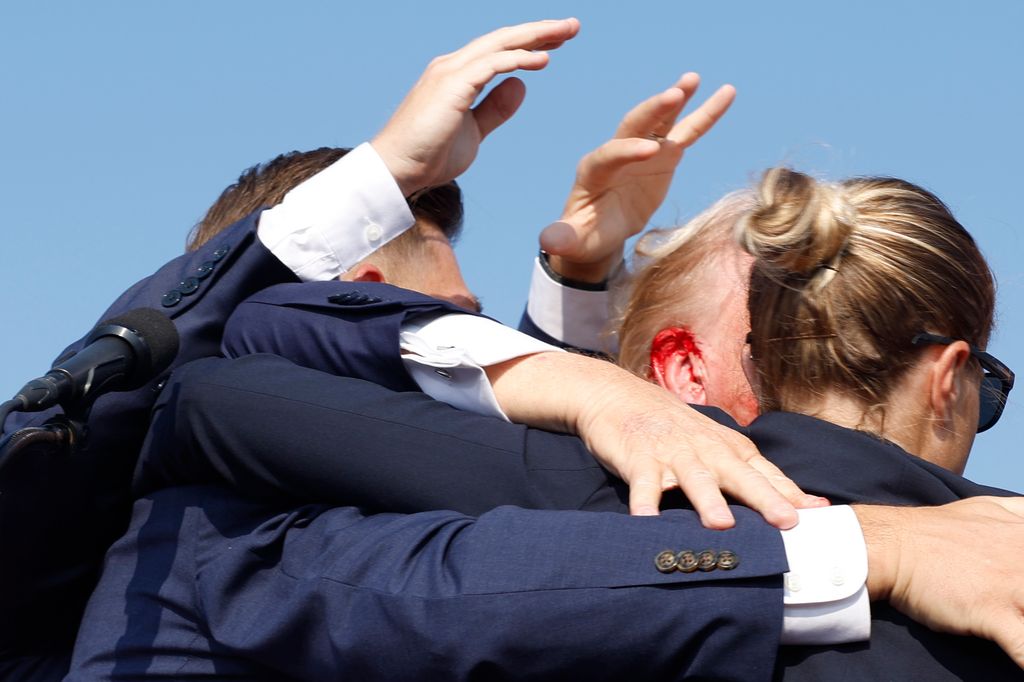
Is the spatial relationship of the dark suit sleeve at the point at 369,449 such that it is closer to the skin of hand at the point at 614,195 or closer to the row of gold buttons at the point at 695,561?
the row of gold buttons at the point at 695,561

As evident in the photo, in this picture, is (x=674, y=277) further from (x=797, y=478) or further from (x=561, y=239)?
(x=561, y=239)

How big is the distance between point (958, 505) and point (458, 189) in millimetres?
2520

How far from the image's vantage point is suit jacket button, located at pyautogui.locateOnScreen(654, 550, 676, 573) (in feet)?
6.58

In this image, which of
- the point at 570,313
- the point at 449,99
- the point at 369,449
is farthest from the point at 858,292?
the point at 570,313

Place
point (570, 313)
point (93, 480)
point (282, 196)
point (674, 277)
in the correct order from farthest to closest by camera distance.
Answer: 1. point (570, 313)
2. point (282, 196)
3. point (674, 277)
4. point (93, 480)

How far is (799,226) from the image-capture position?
2568 mm

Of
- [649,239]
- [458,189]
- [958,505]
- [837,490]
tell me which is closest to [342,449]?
[837,490]

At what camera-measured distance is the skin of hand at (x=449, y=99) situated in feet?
10.7

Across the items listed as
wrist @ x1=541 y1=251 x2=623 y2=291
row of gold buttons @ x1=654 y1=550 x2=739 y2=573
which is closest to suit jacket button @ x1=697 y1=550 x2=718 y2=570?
row of gold buttons @ x1=654 y1=550 x2=739 y2=573

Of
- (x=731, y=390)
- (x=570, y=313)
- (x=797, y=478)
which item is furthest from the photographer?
(x=570, y=313)

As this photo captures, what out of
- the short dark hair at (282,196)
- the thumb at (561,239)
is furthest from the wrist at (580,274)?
the short dark hair at (282,196)

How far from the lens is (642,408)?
2.37 m

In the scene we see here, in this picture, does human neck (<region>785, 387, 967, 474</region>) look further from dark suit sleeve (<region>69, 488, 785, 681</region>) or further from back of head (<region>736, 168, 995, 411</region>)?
dark suit sleeve (<region>69, 488, 785, 681</region>)

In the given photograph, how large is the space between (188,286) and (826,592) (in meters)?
1.56
